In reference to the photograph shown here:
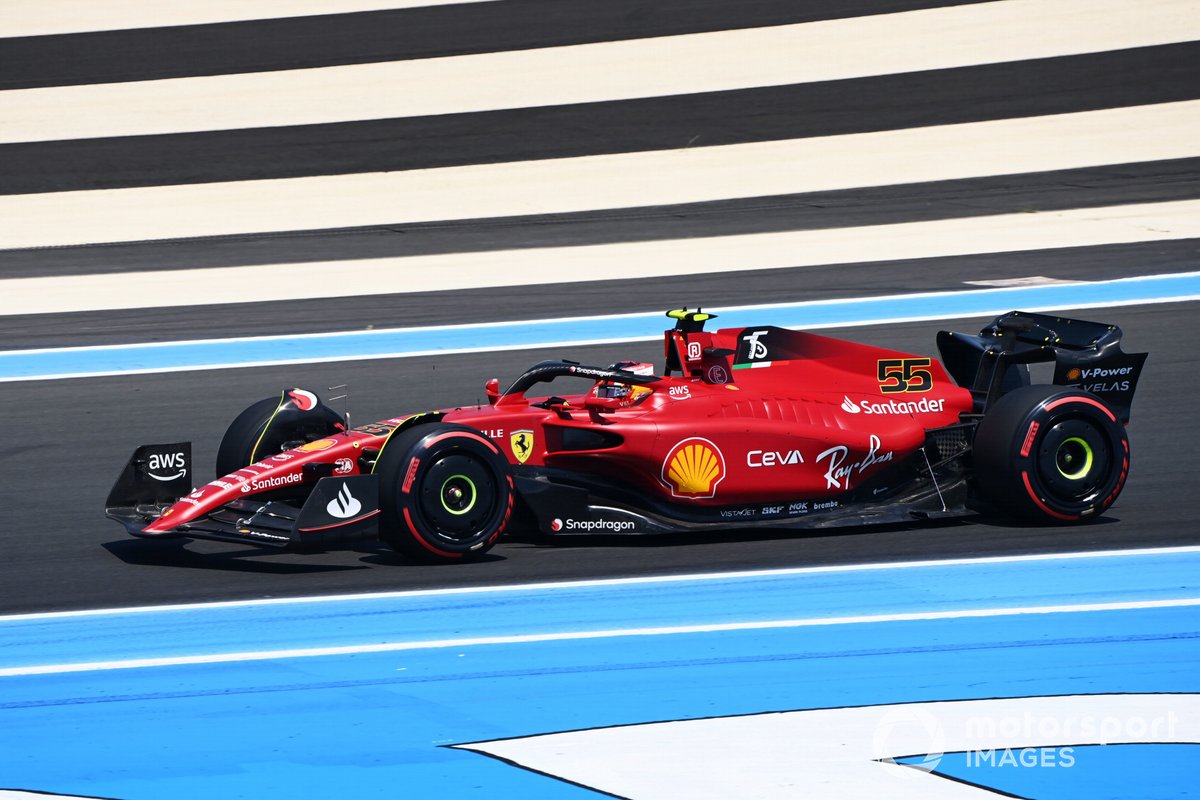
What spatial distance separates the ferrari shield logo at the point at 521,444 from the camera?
8008 millimetres

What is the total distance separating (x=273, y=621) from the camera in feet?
23.0

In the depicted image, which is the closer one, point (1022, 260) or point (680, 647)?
point (680, 647)

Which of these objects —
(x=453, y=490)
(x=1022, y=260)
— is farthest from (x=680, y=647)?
(x=1022, y=260)

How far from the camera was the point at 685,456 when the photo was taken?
796 cm

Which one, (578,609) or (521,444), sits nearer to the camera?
(578,609)

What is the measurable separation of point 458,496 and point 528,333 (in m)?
6.79

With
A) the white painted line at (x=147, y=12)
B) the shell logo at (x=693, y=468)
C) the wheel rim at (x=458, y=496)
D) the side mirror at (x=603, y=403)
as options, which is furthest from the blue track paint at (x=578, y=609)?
the white painted line at (x=147, y=12)

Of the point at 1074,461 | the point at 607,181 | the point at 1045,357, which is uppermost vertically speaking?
the point at 607,181

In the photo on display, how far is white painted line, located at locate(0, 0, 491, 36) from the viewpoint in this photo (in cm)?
2567

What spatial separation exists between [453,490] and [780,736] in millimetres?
2462

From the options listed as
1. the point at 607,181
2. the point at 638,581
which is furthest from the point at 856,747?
the point at 607,181

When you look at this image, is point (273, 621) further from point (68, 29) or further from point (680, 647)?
point (68, 29)

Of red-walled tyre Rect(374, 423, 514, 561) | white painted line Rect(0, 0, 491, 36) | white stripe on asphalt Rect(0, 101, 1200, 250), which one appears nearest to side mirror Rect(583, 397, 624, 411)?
red-walled tyre Rect(374, 423, 514, 561)
